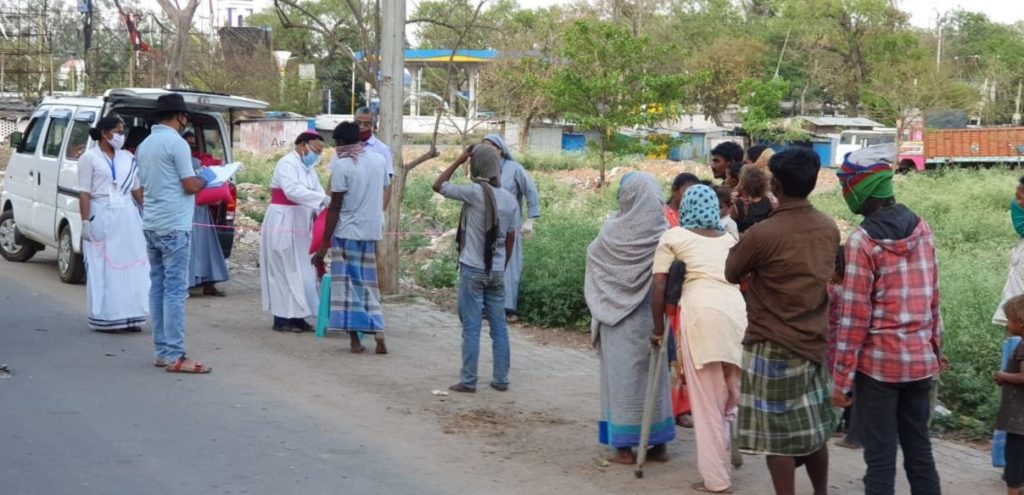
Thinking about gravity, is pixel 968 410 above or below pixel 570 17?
below

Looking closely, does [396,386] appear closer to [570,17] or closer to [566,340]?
[566,340]

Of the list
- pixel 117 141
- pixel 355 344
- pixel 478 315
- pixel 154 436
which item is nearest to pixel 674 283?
pixel 478 315

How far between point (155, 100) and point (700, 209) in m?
7.46

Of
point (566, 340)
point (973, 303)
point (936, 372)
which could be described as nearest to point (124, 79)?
point (566, 340)

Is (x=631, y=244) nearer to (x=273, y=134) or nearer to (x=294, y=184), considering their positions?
(x=294, y=184)

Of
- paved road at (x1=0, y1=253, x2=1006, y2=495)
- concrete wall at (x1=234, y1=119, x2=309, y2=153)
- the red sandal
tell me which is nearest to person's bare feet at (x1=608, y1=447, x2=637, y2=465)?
paved road at (x1=0, y1=253, x2=1006, y2=495)

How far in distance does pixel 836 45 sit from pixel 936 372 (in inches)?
2536

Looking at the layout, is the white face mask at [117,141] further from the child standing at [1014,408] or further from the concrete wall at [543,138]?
the concrete wall at [543,138]

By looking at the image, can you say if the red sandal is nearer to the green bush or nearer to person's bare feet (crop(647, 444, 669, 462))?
person's bare feet (crop(647, 444, 669, 462))

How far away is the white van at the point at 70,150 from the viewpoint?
12.2 metres

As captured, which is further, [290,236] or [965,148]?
[965,148]

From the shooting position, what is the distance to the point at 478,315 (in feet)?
26.7

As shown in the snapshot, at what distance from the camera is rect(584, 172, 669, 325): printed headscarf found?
641 centimetres

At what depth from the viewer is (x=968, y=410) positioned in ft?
25.2
